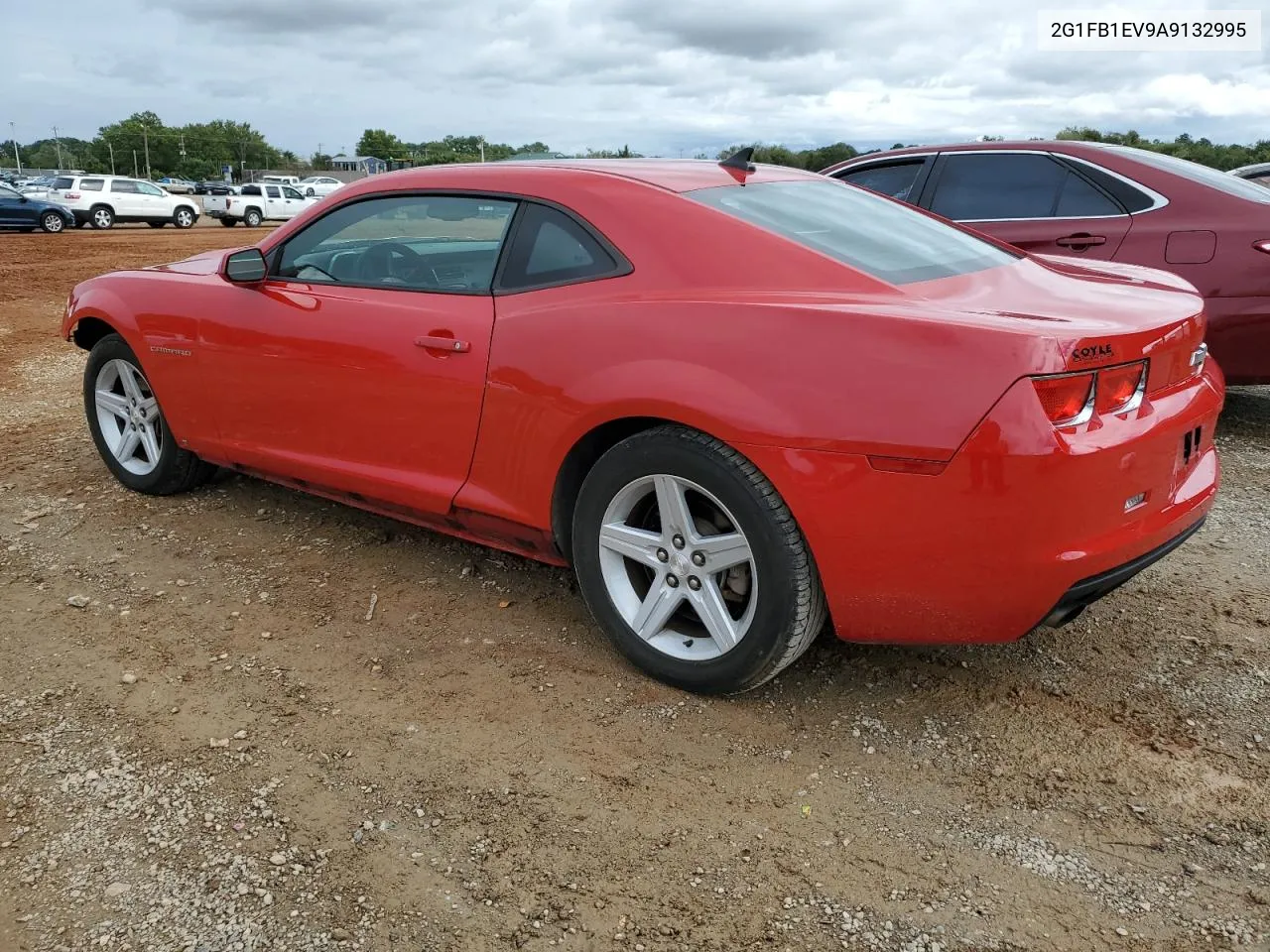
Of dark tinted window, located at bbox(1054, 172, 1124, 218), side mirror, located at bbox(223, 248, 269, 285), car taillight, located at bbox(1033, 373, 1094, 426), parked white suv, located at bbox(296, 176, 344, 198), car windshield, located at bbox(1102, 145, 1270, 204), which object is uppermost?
parked white suv, located at bbox(296, 176, 344, 198)

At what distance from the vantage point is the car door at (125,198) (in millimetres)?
28220

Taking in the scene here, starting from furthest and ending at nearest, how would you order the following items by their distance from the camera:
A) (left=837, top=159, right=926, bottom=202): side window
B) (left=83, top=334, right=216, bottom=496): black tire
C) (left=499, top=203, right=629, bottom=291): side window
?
1. (left=837, top=159, right=926, bottom=202): side window
2. (left=83, top=334, right=216, bottom=496): black tire
3. (left=499, top=203, right=629, bottom=291): side window

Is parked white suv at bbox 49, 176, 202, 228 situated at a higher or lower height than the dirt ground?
higher

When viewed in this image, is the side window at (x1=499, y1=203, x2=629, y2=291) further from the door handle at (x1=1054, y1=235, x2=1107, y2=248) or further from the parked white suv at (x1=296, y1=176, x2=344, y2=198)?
the parked white suv at (x1=296, y1=176, x2=344, y2=198)

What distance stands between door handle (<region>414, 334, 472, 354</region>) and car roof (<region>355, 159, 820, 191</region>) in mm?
553

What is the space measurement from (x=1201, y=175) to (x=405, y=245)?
4.39 meters

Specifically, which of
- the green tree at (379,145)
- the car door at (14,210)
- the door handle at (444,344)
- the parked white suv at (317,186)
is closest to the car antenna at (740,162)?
the door handle at (444,344)

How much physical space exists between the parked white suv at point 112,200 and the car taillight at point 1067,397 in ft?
98.7

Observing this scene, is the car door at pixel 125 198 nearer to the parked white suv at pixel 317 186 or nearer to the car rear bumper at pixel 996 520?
the parked white suv at pixel 317 186

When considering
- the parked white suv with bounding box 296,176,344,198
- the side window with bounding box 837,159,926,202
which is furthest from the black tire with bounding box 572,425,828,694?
the parked white suv with bounding box 296,176,344,198

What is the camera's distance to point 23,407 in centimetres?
666

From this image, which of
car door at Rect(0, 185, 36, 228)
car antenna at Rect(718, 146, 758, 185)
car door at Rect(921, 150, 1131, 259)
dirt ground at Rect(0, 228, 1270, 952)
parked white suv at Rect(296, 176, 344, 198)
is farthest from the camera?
parked white suv at Rect(296, 176, 344, 198)

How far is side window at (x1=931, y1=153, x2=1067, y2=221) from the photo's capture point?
19.2ft

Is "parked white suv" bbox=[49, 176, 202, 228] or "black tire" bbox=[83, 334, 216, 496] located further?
"parked white suv" bbox=[49, 176, 202, 228]
